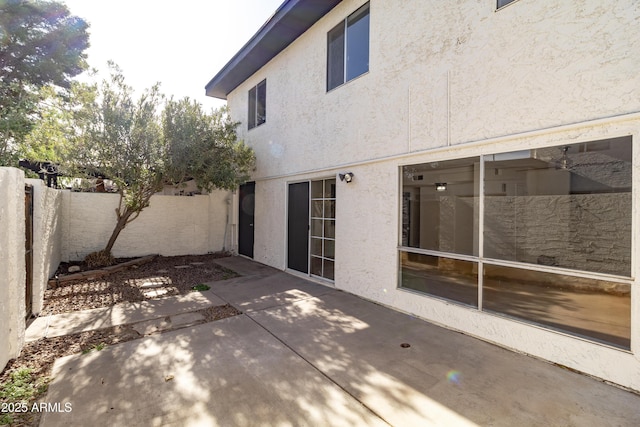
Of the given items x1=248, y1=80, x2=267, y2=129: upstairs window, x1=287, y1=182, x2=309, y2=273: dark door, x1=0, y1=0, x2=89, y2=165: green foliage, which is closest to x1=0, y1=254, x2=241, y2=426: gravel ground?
x1=287, y1=182, x2=309, y2=273: dark door

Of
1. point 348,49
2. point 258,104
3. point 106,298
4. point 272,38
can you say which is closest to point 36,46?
point 258,104

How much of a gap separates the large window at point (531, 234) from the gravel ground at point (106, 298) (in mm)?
3638

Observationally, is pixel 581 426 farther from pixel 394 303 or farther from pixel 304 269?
pixel 304 269

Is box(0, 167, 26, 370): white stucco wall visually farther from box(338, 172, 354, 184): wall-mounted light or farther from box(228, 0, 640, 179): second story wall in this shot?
box(228, 0, 640, 179): second story wall

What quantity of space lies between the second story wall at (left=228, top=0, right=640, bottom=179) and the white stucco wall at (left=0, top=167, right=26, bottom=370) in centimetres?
512

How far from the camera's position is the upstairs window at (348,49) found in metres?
6.05

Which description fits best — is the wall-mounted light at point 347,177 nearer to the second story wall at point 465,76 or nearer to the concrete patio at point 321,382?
the second story wall at point 465,76

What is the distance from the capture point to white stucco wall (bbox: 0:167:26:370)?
9.94 feet

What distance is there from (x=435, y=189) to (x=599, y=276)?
7.77ft

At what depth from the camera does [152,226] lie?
988 centimetres

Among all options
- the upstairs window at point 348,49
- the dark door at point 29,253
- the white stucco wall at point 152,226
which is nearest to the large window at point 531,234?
the upstairs window at point 348,49

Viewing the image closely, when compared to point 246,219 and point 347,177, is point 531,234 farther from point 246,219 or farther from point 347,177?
point 246,219

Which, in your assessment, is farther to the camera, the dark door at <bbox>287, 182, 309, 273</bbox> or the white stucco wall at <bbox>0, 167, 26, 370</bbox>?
the dark door at <bbox>287, 182, 309, 273</bbox>

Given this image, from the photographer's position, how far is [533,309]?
404 centimetres
